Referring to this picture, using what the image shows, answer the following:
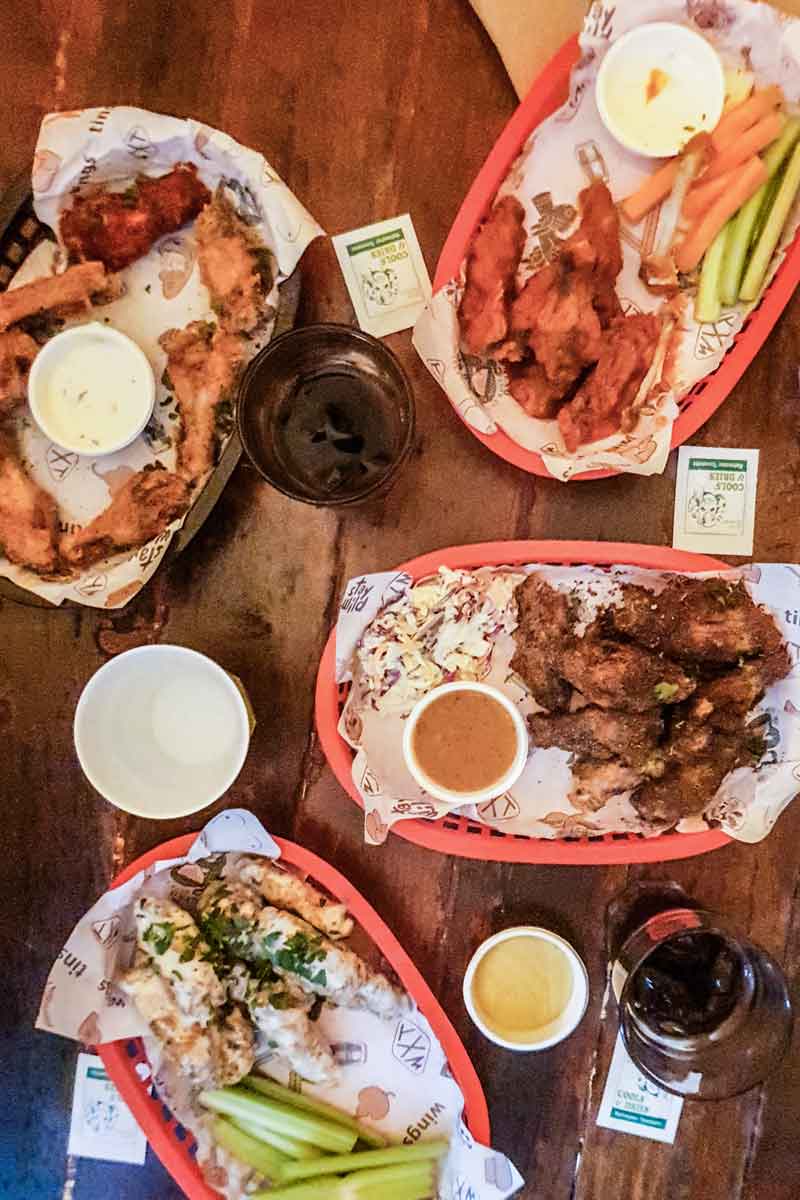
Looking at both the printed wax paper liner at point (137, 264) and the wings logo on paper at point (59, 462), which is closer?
the printed wax paper liner at point (137, 264)

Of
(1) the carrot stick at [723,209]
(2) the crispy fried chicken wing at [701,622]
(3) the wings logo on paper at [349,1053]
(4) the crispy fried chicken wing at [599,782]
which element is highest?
(1) the carrot stick at [723,209]

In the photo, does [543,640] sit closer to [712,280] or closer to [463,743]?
[463,743]

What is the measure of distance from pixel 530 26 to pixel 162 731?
177 centimetres

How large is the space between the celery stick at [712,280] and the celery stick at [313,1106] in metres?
2.00

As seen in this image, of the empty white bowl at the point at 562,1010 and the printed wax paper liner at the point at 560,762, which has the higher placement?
the printed wax paper liner at the point at 560,762

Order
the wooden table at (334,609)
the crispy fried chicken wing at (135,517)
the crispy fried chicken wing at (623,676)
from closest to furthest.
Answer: the crispy fried chicken wing at (623,676) → the crispy fried chicken wing at (135,517) → the wooden table at (334,609)

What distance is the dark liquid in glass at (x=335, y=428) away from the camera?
2.12 m

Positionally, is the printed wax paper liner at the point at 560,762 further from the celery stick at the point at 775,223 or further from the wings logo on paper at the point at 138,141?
the wings logo on paper at the point at 138,141

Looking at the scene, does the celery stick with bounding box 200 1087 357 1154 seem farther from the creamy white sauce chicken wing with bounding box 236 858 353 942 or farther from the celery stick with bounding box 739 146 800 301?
the celery stick with bounding box 739 146 800 301

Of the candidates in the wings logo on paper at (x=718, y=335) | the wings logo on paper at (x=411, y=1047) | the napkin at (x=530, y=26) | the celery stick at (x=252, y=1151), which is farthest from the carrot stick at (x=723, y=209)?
the celery stick at (x=252, y=1151)

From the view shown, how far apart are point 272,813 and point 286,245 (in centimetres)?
129

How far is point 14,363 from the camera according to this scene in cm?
204

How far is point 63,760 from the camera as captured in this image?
2232 millimetres

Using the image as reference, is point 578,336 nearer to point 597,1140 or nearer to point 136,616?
point 136,616
